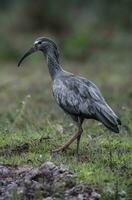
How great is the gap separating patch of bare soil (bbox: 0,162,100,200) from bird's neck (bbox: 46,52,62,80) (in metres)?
2.35

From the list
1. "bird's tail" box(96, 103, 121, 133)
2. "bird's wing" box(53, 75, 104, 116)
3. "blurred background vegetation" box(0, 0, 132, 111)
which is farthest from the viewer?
"blurred background vegetation" box(0, 0, 132, 111)

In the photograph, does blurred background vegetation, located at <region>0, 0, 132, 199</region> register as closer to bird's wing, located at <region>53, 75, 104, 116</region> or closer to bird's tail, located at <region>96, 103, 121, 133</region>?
bird's tail, located at <region>96, 103, 121, 133</region>

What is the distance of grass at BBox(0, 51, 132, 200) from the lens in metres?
10.5

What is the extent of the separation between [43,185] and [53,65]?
3.23 metres

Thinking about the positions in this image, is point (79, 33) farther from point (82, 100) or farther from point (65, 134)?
point (82, 100)

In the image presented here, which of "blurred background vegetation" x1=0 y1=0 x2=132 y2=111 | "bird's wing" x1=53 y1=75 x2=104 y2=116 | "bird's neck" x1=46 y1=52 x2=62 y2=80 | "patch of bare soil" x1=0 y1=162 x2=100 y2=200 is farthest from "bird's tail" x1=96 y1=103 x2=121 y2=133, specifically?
"blurred background vegetation" x1=0 y1=0 x2=132 y2=111

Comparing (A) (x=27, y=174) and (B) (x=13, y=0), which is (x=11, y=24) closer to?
(B) (x=13, y=0)

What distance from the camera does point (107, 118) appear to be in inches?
452

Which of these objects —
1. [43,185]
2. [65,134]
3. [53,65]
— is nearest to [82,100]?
[53,65]

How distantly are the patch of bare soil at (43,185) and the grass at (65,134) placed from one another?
0.63 ft

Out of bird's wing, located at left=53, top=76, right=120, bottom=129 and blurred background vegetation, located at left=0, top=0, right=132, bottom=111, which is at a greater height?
blurred background vegetation, located at left=0, top=0, right=132, bottom=111

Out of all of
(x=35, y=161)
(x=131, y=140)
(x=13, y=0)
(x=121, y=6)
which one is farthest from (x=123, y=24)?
(x=35, y=161)

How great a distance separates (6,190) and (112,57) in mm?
15725

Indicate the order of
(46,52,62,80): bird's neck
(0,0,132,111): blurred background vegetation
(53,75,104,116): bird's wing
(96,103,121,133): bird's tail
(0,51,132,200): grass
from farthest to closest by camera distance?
1. (0,0,132,111): blurred background vegetation
2. (46,52,62,80): bird's neck
3. (53,75,104,116): bird's wing
4. (96,103,121,133): bird's tail
5. (0,51,132,200): grass
